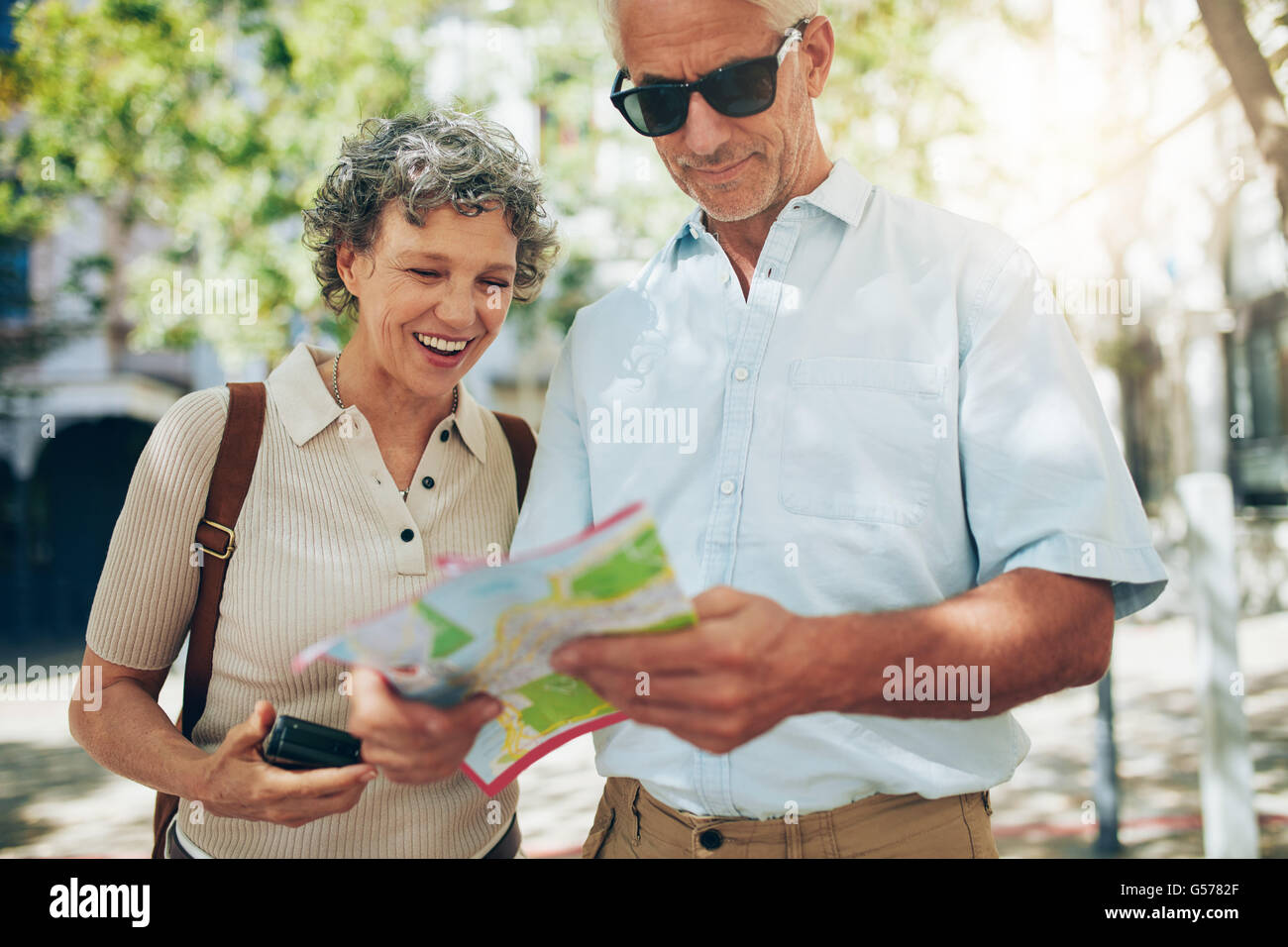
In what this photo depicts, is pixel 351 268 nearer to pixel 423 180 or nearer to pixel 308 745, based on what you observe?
pixel 423 180

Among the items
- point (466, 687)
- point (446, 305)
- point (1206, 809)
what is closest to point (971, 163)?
point (1206, 809)

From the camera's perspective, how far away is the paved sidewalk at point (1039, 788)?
219 inches

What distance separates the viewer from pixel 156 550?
6.25 feet

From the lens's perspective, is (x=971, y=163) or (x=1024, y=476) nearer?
(x=1024, y=476)

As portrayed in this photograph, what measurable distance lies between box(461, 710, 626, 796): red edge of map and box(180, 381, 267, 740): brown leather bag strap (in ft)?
2.04

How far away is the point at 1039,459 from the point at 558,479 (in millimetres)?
804

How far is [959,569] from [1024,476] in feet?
0.65

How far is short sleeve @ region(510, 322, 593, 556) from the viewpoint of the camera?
181 centimetres

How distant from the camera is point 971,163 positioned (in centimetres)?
884
